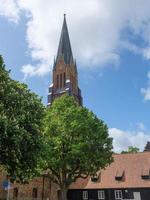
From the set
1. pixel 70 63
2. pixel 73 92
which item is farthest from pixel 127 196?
pixel 70 63

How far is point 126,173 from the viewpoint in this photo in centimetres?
4891

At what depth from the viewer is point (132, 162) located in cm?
5069

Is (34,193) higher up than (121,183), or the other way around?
(121,183)

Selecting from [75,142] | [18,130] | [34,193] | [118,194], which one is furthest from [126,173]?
[18,130]

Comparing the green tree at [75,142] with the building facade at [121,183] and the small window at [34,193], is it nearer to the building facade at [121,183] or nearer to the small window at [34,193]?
the small window at [34,193]

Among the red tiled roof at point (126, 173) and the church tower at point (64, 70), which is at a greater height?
the church tower at point (64, 70)

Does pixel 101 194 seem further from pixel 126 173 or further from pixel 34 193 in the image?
pixel 34 193

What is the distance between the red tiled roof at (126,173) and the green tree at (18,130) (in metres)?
24.6

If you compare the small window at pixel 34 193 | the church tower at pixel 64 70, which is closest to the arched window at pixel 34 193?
the small window at pixel 34 193

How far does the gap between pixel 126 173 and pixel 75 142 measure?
14725 mm

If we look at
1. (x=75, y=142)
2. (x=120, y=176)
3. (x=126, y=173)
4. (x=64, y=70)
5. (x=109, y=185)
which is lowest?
(x=109, y=185)

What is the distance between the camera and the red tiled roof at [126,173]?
46844 mm

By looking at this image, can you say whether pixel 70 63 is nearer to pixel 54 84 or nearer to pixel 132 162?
pixel 54 84

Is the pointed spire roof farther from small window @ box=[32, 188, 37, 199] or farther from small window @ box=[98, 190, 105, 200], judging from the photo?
small window @ box=[32, 188, 37, 199]
